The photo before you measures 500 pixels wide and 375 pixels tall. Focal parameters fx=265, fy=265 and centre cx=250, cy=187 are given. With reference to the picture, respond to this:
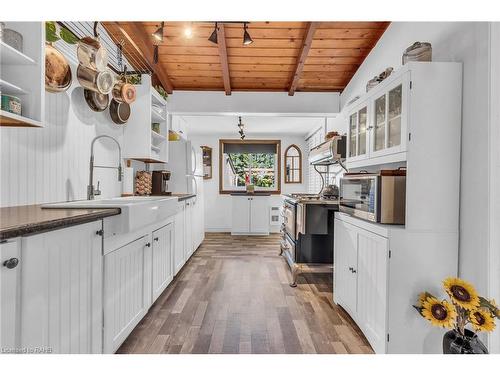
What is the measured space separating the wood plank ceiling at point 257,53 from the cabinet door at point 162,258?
202 cm

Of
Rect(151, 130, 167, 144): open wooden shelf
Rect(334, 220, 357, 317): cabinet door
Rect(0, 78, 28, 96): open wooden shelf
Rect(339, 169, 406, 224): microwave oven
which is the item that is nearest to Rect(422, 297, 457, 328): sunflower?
Rect(339, 169, 406, 224): microwave oven

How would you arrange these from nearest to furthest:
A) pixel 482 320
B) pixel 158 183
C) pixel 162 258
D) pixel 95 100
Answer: pixel 482 320
pixel 95 100
pixel 162 258
pixel 158 183

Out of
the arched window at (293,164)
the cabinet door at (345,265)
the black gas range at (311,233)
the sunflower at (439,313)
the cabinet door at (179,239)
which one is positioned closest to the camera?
the sunflower at (439,313)

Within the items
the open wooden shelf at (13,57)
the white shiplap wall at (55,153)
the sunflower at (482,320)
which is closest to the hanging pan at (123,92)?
the white shiplap wall at (55,153)

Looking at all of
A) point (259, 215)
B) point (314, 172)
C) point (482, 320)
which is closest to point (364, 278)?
point (482, 320)

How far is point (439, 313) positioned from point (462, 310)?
0.36 feet

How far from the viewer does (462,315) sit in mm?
1407

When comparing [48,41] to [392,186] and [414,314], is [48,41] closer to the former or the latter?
[392,186]

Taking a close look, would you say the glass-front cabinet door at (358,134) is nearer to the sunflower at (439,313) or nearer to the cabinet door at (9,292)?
the sunflower at (439,313)

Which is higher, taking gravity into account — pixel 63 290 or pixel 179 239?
pixel 63 290

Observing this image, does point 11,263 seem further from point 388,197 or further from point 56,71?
point 388,197

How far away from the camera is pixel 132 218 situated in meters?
1.65

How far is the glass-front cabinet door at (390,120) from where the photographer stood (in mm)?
1675
